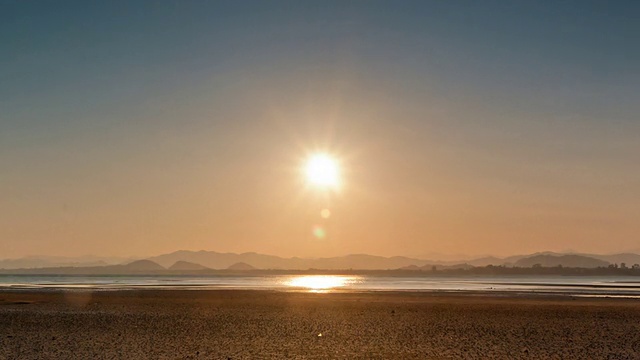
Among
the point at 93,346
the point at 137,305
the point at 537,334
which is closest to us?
the point at 93,346

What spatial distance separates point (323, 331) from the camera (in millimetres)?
35812

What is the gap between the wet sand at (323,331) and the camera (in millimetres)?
28484

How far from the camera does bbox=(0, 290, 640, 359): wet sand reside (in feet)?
93.5

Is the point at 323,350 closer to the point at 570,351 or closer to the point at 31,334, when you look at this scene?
the point at 570,351

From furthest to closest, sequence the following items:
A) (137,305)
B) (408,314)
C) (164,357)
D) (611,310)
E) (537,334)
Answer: (137,305) < (611,310) < (408,314) < (537,334) < (164,357)

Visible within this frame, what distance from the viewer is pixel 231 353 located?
1113 inches

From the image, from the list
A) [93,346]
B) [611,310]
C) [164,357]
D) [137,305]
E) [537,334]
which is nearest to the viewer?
[164,357]

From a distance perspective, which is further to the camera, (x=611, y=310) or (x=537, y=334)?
(x=611, y=310)

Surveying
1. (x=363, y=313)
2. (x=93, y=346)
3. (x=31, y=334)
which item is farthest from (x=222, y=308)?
(x=93, y=346)

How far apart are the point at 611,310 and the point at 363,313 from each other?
1964 centimetres

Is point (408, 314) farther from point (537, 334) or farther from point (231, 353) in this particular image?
point (231, 353)

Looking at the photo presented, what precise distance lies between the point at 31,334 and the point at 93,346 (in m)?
6.95

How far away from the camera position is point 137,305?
57281 millimetres

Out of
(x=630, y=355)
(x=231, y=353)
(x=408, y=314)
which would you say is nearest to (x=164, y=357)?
(x=231, y=353)
